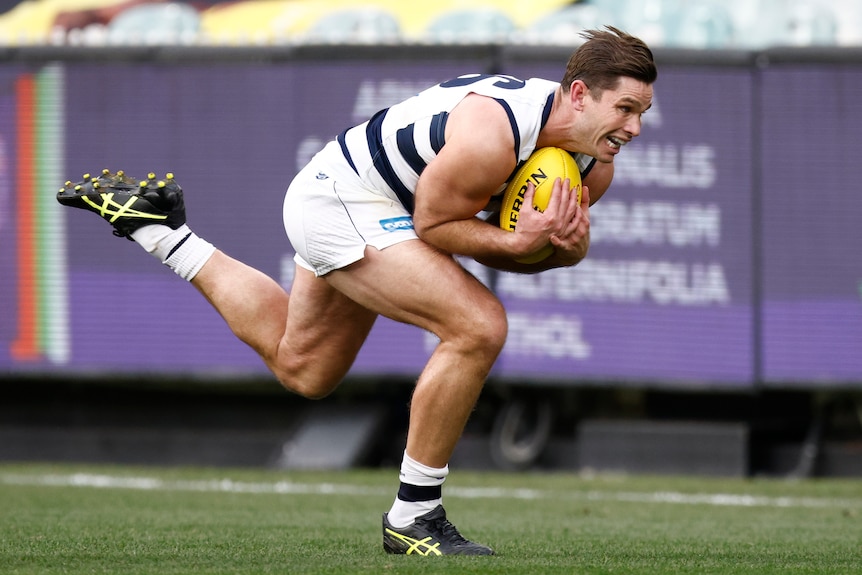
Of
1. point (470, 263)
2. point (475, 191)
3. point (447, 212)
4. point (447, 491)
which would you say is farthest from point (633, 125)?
point (470, 263)

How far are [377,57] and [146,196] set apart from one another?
5.03 metres

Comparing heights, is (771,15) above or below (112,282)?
above

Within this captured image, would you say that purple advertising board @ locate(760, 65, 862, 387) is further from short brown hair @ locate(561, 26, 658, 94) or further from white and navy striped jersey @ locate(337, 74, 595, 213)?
short brown hair @ locate(561, 26, 658, 94)

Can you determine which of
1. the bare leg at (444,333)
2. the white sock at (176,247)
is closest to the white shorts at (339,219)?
the bare leg at (444,333)

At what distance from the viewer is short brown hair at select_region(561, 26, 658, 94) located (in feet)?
16.7

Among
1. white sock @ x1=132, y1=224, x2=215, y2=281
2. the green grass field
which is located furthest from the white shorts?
the green grass field

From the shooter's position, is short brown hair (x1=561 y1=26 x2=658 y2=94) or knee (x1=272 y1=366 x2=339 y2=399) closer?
short brown hair (x1=561 y1=26 x2=658 y2=94)

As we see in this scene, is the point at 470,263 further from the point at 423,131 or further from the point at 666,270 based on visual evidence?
the point at 423,131

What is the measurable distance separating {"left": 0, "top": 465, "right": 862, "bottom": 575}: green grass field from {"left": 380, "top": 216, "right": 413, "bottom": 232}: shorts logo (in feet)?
3.86

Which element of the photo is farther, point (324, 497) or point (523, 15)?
point (523, 15)

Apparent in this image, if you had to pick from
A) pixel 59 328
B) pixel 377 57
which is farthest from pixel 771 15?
pixel 59 328

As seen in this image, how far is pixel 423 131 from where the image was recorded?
17.2 ft

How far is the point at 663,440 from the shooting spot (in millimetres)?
10312

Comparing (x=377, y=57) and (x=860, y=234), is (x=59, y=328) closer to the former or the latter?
(x=377, y=57)
